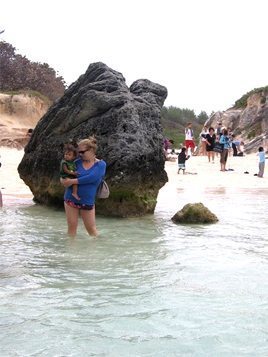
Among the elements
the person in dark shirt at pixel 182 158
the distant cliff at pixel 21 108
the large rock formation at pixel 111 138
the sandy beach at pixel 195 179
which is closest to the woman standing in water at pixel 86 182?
the large rock formation at pixel 111 138

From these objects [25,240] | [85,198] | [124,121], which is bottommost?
[25,240]

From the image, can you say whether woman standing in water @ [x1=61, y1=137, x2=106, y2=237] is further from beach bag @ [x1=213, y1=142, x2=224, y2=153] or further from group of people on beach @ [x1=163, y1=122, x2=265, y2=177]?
beach bag @ [x1=213, y1=142, x2=224, y2=153]

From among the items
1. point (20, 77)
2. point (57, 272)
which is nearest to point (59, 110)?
point (57, 272)

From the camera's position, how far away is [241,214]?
36.0 feet

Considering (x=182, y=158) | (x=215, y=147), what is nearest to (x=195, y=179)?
(x=182, y=158)

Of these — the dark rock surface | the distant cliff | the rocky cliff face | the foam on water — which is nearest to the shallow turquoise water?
the foam on water

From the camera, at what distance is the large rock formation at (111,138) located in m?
10.1

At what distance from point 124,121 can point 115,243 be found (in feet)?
10.7

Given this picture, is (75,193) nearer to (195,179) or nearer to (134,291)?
(134,291)

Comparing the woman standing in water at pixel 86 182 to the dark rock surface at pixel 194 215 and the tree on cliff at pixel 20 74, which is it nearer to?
the dark rock surface at pixel 194 215

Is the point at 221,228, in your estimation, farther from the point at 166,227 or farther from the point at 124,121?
the point at 124,121

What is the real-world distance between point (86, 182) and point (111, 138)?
2675 millimetres

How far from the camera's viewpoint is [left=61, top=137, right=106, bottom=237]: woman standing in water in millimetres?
7586

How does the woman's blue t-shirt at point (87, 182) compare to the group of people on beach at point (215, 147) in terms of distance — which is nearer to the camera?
the woman's blue t-shirt at point (87, 182)
